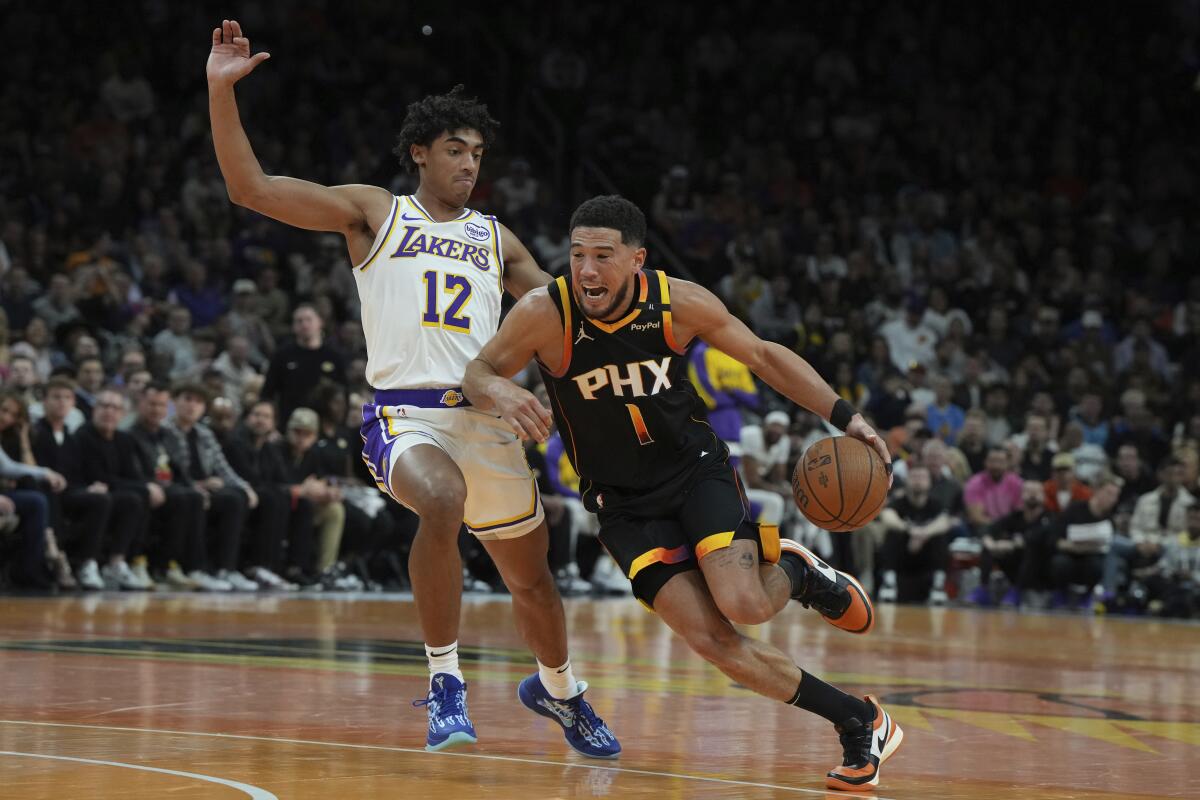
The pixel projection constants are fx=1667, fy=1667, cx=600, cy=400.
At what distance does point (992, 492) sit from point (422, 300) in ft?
36.3

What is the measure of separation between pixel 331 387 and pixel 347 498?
38.3 inches

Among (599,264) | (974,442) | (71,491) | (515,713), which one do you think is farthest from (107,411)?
(974,442)

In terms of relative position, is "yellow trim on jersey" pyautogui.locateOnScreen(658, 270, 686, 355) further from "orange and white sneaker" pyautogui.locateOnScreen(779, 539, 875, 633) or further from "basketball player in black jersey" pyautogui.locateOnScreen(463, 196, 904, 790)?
"orange and white sneaker" pyautogui.locateOnScreen(779, 539, 875, 633)

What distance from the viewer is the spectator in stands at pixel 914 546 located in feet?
50.9

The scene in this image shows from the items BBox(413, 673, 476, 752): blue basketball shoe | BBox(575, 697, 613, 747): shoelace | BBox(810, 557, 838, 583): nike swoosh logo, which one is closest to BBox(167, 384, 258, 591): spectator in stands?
BBox(413, 673, 476, 752): blue basketball shoe

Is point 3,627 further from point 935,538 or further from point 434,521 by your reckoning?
point 935,538

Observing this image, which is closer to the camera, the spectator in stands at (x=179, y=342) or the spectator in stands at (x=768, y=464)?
the spectator in stands at (x=179, y=342)

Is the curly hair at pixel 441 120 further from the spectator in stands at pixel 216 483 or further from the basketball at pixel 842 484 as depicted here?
the spectator in stands at pixel 216 483

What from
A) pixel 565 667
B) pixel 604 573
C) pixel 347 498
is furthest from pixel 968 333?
pixel 565 667

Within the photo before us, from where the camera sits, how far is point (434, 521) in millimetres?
5637

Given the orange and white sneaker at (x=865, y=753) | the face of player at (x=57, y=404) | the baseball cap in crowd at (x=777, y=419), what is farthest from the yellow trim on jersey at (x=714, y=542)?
the baseball cap in crowd at (x=777, y=419)

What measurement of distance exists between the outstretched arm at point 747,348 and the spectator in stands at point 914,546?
10.1m

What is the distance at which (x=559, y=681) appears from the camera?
19.4 feet

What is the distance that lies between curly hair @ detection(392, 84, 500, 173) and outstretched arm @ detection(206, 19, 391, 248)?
0.93 feet
